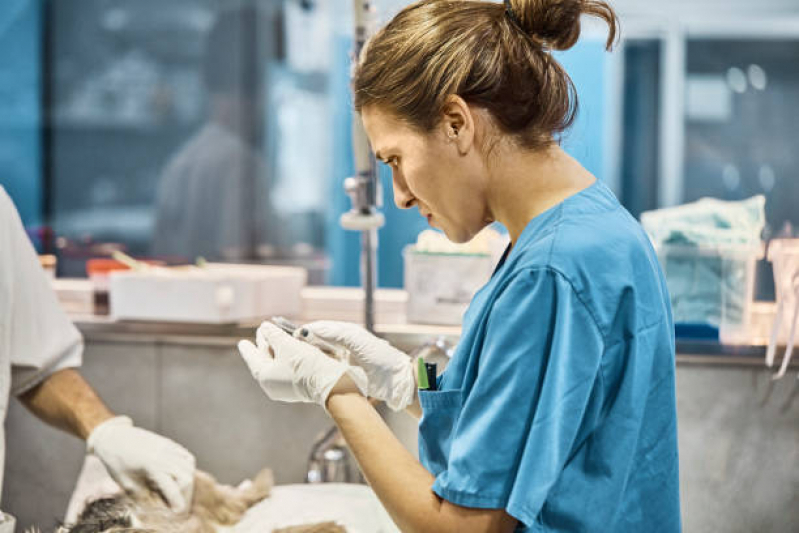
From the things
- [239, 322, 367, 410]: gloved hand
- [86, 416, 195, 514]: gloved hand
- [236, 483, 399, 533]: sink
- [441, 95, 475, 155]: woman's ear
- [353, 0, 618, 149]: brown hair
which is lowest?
[236, 483, 399, 533]: sink

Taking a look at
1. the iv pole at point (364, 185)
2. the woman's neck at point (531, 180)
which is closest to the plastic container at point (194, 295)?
the iv pole at point (364, 185)

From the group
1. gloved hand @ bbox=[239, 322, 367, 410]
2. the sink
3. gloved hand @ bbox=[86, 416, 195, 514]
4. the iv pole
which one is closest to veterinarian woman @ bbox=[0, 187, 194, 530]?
gloved hand @ bbox=[86, 416, 195, 514]

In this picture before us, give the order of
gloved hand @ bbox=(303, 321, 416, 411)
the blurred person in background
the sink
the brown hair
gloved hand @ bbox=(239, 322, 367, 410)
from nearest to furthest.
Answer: the brown hair, gloved hand @ bbox=(239, 322, 367, 410), gloved hand @ bbox=(303, 321, 416, 411), the sink, the blurred person in background

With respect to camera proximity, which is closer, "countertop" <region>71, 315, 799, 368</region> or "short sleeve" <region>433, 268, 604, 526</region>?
"short sleeve" <region>433, 268, 604, 526</region>

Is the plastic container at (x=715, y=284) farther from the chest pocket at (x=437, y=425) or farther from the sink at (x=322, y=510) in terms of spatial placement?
the chest pocket at (x=437, y=425)

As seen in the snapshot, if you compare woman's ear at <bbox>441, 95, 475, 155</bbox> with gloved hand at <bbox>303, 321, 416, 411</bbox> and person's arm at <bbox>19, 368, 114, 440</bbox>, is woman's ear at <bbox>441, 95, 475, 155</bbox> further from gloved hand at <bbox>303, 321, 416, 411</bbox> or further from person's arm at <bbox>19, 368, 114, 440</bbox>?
person's arm at <bbox>19, 368, 114, 440</bbox>

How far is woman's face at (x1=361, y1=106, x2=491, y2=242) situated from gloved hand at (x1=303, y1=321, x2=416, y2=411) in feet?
0.90

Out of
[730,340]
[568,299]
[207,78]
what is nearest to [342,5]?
[207,78]

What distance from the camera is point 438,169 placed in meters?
1.05

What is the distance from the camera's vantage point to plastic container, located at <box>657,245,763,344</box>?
1.84 metres

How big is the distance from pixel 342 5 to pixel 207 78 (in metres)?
0.74

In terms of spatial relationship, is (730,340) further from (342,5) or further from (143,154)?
(143,154)

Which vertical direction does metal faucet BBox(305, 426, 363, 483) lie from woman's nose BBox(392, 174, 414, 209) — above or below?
below

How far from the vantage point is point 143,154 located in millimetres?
4293
